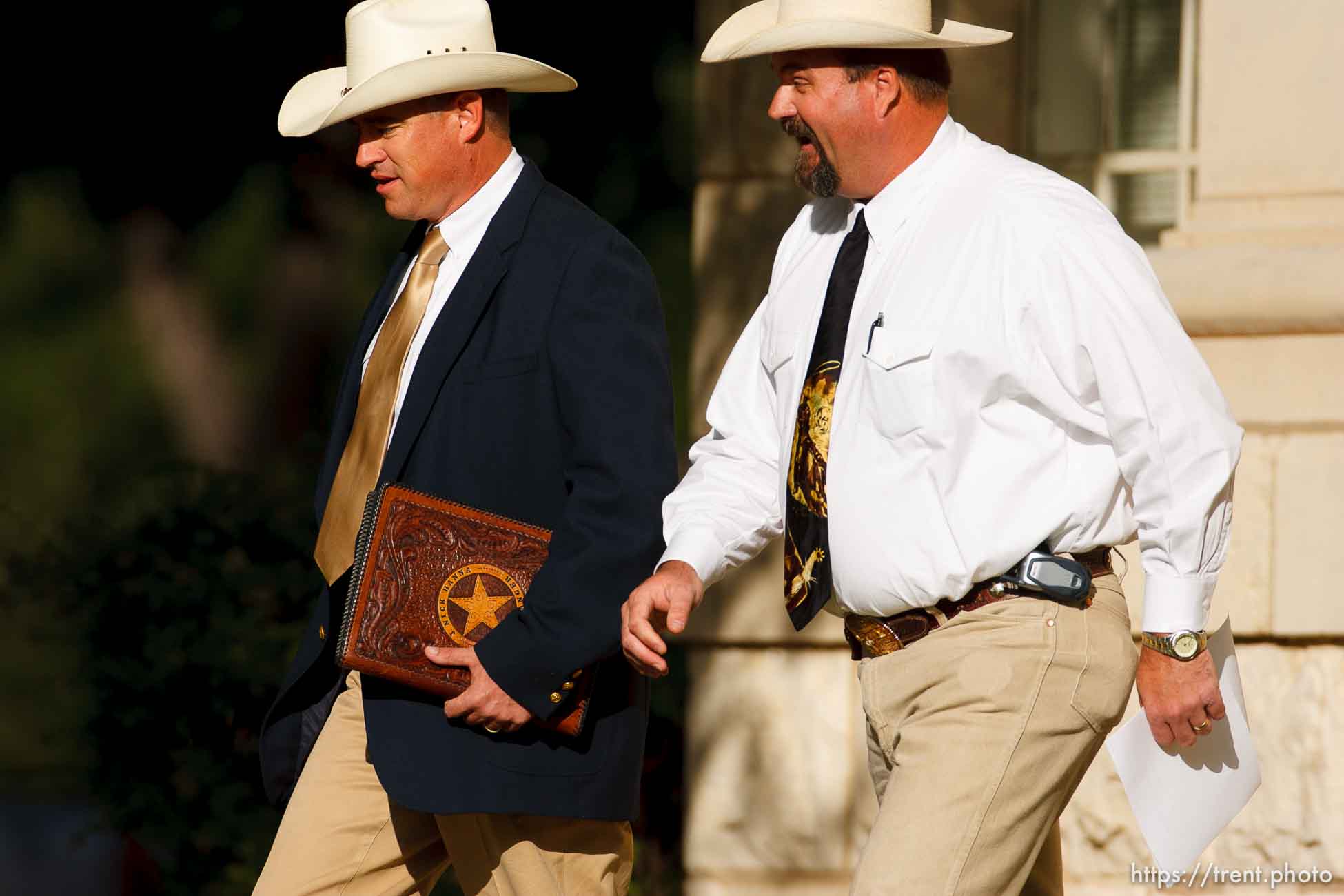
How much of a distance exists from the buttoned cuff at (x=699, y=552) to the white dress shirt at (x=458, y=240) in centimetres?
62

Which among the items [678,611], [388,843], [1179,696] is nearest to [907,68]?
[678,611]

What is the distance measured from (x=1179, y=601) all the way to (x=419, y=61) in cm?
172

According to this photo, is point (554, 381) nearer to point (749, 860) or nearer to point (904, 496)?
point (904, 496)

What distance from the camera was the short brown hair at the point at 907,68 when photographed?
3.30 metres

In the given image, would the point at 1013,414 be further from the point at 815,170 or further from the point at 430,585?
the point at 430,585

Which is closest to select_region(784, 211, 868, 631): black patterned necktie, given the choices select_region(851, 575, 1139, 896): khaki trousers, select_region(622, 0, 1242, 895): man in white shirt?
select_region(622, 0, 1242, 895): man in white shirt

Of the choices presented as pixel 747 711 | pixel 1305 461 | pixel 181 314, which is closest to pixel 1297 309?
pixel 1305 461

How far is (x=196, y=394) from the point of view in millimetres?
10961

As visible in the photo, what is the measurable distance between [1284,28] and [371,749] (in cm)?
314

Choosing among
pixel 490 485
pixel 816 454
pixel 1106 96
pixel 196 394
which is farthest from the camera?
pixel 196 394

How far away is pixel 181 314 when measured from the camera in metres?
11.0

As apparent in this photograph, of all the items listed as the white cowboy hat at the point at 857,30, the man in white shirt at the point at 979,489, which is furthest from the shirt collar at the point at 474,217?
the man in white shirt at the point at 979,489

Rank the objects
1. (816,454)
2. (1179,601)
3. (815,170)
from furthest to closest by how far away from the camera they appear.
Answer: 1. (815,170)
2. (816,454)
3. (1179,601)

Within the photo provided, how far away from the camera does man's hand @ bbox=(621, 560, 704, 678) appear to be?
310 cm
